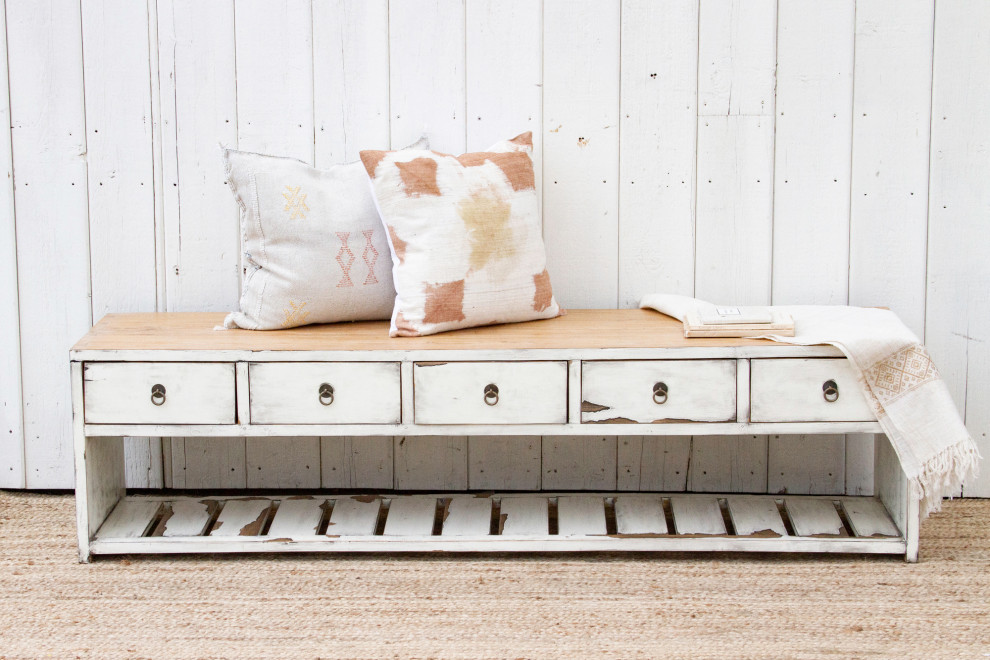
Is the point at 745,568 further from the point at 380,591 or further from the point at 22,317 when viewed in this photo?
the point at 22,317

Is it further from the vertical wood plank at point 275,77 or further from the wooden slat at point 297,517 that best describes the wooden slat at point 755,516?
the vertical wood plank at point 275,77

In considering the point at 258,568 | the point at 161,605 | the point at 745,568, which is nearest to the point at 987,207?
the point at 745,568

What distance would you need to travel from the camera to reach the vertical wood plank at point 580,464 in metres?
2.32

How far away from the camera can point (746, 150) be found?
2.22 m

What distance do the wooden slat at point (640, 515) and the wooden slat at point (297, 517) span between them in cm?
65

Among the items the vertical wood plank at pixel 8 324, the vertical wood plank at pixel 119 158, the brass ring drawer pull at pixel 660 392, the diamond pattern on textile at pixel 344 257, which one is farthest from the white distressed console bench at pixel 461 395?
the vertical wood plank at pixel 8 324

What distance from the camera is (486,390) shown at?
6.13ft

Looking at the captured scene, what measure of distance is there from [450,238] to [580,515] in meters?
0.67

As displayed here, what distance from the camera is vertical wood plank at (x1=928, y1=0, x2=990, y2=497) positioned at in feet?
7.12

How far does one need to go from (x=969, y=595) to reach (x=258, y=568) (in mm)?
1366

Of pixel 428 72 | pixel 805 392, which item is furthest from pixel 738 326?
pixel 428 72

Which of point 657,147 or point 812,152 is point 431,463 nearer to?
point 657,147

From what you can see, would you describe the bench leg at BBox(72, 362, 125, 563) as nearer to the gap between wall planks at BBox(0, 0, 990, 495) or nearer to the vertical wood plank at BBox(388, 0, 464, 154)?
the gap between wall planks at BBox(0, 0, 990, 495)

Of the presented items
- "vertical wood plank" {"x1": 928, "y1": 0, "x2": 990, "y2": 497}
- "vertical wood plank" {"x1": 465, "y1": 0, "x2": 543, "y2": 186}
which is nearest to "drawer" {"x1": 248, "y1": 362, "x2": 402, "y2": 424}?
"vertical wood plank" {"x1": 465, "y1": 0, "x2": 543, "y2": 186}
